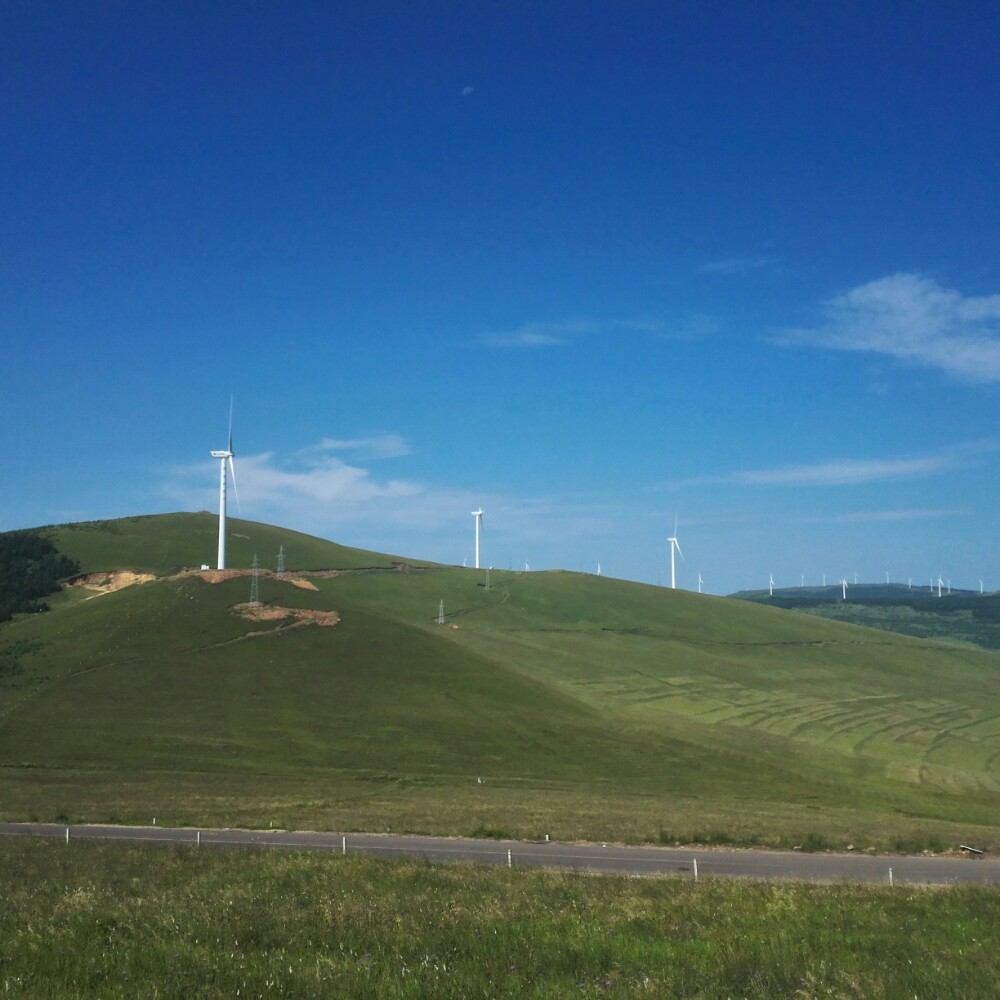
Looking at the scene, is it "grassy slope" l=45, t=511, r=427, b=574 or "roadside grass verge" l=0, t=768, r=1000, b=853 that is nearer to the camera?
"roadside grass verge" l=0, t=768, r=1000, b=853

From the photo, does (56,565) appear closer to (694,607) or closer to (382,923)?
(694,607)

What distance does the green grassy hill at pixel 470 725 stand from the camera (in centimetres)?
4703

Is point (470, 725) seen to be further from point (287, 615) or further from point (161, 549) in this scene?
point (161, 549)

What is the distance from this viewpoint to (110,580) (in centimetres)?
15700

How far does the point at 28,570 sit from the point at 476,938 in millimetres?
160725

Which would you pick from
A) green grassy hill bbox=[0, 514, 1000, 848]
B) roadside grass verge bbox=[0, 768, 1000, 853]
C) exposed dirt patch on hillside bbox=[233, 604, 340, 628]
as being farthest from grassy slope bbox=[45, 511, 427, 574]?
roadside grass verge bbox=[0, 768, 1000, 853]

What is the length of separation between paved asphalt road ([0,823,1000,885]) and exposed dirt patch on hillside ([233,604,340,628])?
256 ft

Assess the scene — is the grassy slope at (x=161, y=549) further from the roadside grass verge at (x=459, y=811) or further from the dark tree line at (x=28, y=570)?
the roadside grass verge at (x=459, y=811)

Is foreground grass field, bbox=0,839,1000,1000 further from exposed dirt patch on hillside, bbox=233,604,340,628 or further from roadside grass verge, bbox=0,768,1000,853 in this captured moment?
exposed dirt patch on hillside, bbox=233,604,340,628

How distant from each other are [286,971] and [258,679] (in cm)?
8926

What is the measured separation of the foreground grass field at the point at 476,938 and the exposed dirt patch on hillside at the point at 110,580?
146 metres

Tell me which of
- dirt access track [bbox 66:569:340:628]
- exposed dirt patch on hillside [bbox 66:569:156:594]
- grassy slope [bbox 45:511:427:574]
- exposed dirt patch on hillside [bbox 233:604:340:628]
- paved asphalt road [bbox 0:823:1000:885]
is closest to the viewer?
A: paved asphalt road [bbox 0:823:1000:885]

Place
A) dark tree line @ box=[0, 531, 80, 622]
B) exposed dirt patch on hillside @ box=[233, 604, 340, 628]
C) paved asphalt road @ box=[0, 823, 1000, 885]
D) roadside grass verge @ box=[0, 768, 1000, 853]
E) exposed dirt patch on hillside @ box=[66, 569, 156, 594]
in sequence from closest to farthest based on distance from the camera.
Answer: paved asphalt road @ box=[0, 823, 1000, 885] < roadside grass verge @ box=[0, 768, 1000, 853] < exposed dirt patch on hillside @ box=[233, 604, 340, 628] < dark tree line @ box=[0, 531, 80, 622] < exposed dirt patch on hillside @ box=[66, 569, 156, 594]

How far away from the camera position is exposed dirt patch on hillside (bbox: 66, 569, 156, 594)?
154 m
